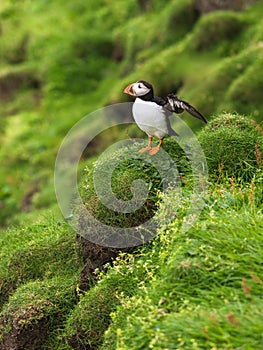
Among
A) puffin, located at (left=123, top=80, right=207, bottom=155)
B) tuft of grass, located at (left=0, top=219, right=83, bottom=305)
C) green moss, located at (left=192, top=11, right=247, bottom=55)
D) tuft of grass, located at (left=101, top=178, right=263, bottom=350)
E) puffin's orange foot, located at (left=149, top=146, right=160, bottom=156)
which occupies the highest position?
green moss, located at (left=192, top=11, right=247, bottom=55)

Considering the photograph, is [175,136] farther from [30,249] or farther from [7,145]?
[7,145]

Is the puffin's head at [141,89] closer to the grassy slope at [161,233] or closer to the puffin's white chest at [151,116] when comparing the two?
the puffin's white chest at [151,116]

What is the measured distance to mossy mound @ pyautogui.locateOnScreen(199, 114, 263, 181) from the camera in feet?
20.2

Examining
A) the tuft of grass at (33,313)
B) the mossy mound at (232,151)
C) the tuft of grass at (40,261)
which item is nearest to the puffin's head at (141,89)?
the mossy mound at (232,151)

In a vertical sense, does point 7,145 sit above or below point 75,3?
below

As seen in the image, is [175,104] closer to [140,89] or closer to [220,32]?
[140,89]

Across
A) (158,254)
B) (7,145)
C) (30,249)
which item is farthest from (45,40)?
(158,254)

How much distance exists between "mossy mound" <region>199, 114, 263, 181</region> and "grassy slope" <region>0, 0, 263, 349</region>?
41cm

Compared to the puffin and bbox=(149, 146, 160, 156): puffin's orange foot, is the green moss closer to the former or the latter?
bbox=(149, 146, 160, 156): puffin's orange foot

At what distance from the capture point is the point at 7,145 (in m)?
18.5

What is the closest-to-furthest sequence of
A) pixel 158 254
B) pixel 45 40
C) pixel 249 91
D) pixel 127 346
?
pixel 127 346 → pixel 158 254 → pixel 249 91 → pixel 45 40

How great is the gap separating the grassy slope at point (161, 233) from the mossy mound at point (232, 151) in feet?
1.33

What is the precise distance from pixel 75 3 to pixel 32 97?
4.64 meters

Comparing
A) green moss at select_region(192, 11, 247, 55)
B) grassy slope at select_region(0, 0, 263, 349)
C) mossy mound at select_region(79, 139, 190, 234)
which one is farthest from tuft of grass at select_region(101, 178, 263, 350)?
green moss at select_region(192, 11, 247, 55)
